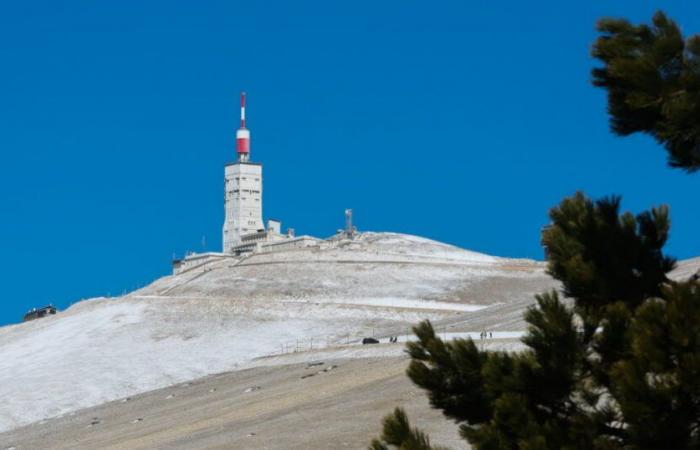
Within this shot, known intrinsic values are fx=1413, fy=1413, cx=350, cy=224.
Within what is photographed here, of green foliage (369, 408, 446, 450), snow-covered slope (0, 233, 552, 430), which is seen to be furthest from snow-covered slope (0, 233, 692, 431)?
green foliage (369, 408, 446, 450)

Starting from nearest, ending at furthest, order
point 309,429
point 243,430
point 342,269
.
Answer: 1. point 309,429
2. point 243,430
3. point 342,269

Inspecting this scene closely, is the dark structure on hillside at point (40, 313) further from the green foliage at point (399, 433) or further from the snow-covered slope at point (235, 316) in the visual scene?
the green foliage at point (399, 433)

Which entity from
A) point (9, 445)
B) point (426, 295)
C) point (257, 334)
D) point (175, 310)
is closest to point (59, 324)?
point (175, 310)

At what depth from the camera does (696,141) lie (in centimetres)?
1825

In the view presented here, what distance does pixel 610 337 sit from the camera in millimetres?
18188

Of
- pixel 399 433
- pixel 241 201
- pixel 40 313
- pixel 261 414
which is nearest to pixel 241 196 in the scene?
pixel 241 201

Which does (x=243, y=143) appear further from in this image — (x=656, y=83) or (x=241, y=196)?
(x=656, y=83)

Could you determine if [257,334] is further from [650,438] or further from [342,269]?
[650,438]

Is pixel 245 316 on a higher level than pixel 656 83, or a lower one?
higher

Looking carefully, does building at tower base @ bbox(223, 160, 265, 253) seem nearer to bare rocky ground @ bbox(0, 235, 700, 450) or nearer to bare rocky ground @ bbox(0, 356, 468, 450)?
bare rocky ground @ bbox(0, 235, 700, 450)

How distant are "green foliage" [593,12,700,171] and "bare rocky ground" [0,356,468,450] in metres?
17.0

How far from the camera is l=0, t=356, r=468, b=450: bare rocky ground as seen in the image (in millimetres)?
40469

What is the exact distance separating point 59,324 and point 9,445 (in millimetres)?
44561

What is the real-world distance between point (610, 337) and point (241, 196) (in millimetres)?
160419
